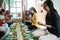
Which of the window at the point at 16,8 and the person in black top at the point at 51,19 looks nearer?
the window at the point at 16,8

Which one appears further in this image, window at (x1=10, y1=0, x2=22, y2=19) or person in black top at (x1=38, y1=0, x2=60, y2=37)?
person in black top at (x1=38, y1=0, x2=60, y2=37)

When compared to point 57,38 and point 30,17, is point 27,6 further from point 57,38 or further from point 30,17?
point 57,38

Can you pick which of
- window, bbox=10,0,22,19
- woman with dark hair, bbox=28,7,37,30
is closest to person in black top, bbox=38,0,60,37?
woman with dark hair, bbox=28,7,37,30

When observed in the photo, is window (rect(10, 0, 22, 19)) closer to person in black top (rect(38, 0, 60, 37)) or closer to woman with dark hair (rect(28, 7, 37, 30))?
woman with dark hair (rect(28, 7, 37, 30))

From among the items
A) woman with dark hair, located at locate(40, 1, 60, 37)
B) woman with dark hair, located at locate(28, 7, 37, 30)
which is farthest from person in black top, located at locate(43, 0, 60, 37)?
woman with dark hair, located at locate(28, 7, 37, 30)

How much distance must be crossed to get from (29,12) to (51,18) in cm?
39

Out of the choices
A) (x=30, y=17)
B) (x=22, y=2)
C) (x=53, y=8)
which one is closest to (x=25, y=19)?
(x=30, y=17)

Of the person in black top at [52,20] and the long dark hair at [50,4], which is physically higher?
the long dark hair at [50,4]

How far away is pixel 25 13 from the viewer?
9.29 ft

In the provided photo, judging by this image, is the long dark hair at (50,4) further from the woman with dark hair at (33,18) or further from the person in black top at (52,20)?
the woman with dark hair at (33,18)

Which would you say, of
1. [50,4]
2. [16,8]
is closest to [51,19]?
[50,4]

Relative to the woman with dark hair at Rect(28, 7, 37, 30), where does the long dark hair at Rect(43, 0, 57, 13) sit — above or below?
above

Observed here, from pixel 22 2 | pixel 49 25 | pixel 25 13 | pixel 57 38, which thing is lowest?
pixel 57 38

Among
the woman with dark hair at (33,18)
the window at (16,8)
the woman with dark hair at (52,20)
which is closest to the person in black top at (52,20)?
the woman with dark hair at (52,20)
